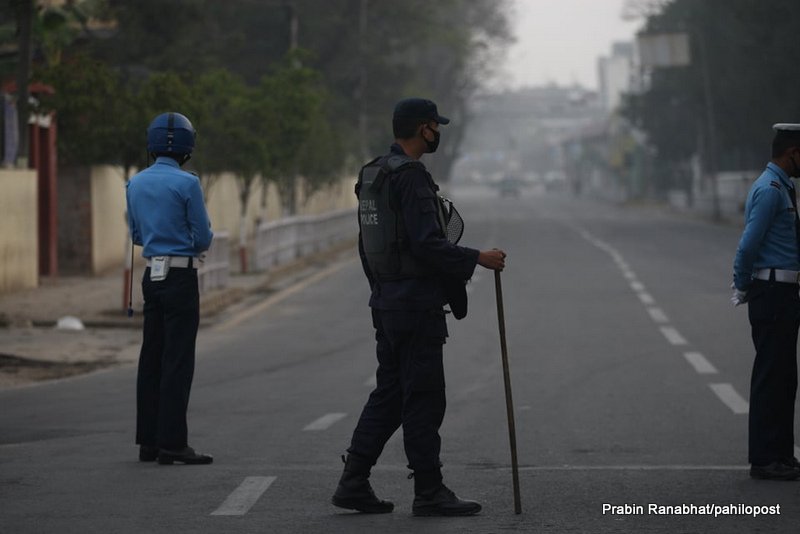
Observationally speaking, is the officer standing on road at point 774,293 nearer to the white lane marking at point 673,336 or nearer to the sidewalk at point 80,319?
the sidewalk at point 80,319

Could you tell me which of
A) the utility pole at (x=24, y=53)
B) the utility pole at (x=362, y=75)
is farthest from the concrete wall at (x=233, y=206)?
the utility pole at (x=24, y=53)

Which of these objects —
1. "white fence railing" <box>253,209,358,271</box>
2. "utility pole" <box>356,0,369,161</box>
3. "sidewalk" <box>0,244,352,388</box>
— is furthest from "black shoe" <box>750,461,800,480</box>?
"utility pole" <box>356,0,369,161</box>

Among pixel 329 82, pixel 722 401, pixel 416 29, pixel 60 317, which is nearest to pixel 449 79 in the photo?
pixel 416 29

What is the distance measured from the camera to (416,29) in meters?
59.2

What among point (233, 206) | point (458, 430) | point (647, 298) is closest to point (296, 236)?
point (233, 206)

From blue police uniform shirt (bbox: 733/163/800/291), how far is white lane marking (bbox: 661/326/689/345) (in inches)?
326

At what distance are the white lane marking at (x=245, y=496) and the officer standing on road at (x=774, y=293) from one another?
2393 millimetres

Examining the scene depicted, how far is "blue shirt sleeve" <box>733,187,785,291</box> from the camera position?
8.06 metres

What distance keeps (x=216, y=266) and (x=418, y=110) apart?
1653 centimetres

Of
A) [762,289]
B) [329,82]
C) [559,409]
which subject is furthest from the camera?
[329,82]

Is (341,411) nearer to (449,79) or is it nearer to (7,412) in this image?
(7,412)

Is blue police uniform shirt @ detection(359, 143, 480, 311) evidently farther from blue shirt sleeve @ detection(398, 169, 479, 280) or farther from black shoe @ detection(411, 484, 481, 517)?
black shoe @ detection(411, 484, 481, 517)

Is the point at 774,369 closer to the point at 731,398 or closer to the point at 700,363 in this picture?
the point at 731,398

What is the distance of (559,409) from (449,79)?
76.1m
